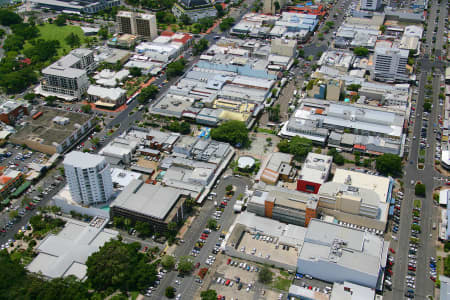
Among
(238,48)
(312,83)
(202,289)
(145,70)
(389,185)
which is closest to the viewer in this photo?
(202,289)

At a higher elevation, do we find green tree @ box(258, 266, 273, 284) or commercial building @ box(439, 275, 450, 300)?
commercial building @ box(439, 275, 450, 300)

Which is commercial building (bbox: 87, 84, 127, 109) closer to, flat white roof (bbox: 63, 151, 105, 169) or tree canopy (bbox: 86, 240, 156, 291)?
flat white roof (bbox: 63, 151, 105, 169)

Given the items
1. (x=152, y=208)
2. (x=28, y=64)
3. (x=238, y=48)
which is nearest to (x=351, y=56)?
(x=238, y=48)

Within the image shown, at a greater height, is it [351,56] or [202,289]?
[351,56]

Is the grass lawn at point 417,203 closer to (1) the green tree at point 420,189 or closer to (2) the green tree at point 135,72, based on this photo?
(1) the green tree at point 420,189

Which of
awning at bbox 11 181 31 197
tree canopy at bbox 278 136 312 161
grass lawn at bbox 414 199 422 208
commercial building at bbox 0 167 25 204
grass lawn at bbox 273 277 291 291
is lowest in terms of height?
grass lawn at bbox 273 277 291 291

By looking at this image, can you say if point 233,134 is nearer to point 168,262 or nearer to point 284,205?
point 284,205

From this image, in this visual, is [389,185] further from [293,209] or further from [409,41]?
[409,41]

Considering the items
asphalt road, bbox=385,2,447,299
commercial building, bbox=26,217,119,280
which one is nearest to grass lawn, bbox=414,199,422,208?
Result: asphalt road, bbox=385,2,447,299
